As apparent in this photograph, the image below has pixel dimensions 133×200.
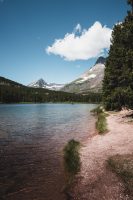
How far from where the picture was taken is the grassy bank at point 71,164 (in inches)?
524

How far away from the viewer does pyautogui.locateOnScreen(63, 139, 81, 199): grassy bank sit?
524 inches

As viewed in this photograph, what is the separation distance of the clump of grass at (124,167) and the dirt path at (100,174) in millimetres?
324

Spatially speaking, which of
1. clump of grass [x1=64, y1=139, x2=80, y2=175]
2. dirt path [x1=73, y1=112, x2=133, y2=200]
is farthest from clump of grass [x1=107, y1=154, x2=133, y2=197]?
clump of grass [x1=64, y1=139, x2=80, y2=175]

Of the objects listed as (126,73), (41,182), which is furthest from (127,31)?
(41,182)

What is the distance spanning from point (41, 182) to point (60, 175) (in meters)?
→ 1.66

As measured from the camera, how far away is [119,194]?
35.6ft

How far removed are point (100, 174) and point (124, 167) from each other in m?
1.62

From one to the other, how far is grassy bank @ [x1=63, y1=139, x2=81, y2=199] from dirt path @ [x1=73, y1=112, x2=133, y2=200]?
424 mm

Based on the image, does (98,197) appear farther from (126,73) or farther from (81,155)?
(126,73)

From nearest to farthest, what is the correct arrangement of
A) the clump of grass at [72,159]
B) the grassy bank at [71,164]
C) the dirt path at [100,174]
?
1. the dirt path at [100,174]
2. the grassy bank at [71,164]
3. the clump of grass at [72,159]

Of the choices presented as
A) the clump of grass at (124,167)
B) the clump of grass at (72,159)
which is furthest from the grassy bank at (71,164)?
the clump of grass at (124,167)

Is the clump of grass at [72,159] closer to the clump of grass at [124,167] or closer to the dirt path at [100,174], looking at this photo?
the dirt path at [100,174]

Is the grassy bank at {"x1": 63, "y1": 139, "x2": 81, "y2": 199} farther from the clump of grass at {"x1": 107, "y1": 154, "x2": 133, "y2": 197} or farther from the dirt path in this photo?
the clump of grass at {"x1": 107, "y1": 154, "x2": 133, "y2": 197}

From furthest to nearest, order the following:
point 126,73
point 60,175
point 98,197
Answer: point 126,73 → point 60,175 → point 98,197
